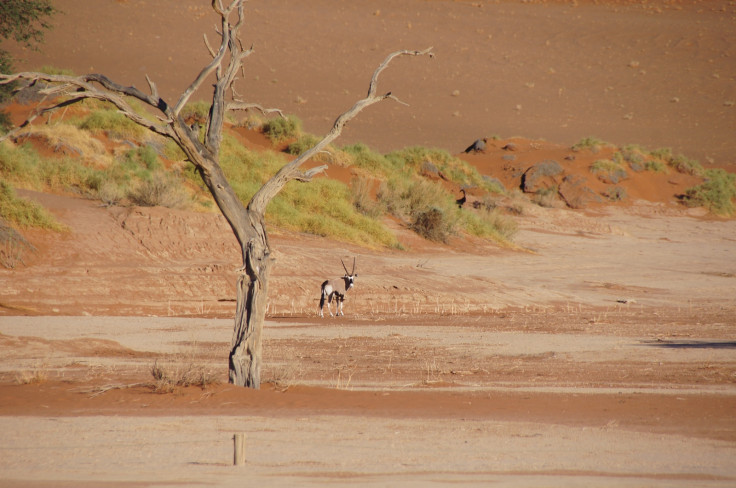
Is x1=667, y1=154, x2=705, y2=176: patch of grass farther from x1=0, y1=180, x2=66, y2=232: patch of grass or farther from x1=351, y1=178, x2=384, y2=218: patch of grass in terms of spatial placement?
x1=0, y1=180, x2=66, y2=232: patch of grass

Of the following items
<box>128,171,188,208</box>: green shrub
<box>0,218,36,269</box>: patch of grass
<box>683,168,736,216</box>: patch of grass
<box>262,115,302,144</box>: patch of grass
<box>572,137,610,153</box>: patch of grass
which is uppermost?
<box>572,137,610,153</box>: patch of grass

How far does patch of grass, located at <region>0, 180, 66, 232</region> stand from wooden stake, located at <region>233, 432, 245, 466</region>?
15222 mm

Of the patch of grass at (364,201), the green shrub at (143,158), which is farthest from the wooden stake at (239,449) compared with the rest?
the patch of grass at (364,201)

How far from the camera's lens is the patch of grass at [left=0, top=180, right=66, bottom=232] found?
20281 millimetres

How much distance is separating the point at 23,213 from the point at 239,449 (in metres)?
15.6

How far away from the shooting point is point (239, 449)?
6832 mm

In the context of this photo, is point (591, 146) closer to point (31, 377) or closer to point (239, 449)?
point (31, 377)

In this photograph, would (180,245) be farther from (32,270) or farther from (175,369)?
(175,369)

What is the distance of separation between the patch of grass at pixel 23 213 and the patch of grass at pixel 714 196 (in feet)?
112

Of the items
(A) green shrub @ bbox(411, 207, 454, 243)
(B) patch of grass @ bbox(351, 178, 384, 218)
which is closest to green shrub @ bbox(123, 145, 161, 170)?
(B) patch of grass @ bbox(351, 178, 384, 218)

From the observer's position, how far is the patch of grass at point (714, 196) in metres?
44.3

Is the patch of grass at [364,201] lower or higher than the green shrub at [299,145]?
lower

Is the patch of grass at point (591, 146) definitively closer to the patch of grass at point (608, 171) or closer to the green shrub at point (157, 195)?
the patch of grass at point (608, 171)

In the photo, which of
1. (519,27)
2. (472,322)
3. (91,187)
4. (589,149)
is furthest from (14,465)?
(519,27)
